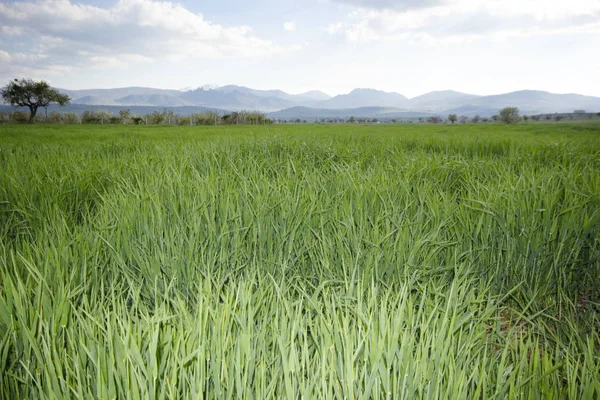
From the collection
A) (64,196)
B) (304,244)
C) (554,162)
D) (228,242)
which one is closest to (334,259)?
(304,244)

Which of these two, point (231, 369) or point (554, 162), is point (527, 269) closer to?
point (231, 369)

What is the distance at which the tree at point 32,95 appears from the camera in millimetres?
68188

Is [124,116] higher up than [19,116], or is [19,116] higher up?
[124,116]

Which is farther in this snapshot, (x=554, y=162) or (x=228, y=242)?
(x=554, y=162)

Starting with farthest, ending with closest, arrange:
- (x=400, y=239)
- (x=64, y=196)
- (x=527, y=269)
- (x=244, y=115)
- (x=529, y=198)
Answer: (x=244, y=115) → (x=64, y=196) → (x=529, y=198) → (x=527, y=269) → (x=400, y=239)

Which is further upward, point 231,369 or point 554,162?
point 554,162

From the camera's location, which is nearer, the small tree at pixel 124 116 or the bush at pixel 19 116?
the bush at pixel 19 116

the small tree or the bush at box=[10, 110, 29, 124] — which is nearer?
the bush at box=[10, 110, 29, 124]

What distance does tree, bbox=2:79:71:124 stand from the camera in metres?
68.2

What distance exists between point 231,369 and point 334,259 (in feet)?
4.61

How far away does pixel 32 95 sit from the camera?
69.8 meters

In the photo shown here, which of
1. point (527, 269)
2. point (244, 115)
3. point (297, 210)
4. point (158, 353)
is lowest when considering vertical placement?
point (527, 269)

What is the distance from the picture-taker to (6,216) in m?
3.20

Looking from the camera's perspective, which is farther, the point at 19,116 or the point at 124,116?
the point at 124,116
